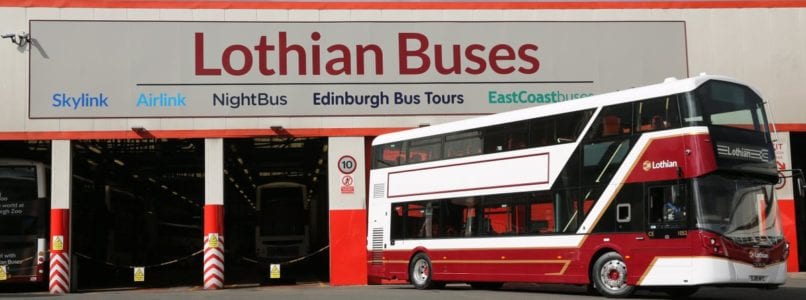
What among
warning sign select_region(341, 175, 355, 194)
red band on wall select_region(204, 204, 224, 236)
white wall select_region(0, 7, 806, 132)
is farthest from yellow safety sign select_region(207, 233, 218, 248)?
→ warning sign select_region(341, 175, 355, 194)

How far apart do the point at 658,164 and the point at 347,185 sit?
11204 millimetres

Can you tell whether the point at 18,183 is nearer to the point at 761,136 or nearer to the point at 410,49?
the point at 410,49

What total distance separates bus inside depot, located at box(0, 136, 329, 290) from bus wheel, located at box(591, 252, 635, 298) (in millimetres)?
11695

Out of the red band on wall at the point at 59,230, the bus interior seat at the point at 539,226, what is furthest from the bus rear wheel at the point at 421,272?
the red band on wall at the point at 59,230

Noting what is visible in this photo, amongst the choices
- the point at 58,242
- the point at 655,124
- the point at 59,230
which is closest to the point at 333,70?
the point at 59,230

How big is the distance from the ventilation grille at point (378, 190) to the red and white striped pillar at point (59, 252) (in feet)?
27.8

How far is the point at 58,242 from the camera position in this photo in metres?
23.5

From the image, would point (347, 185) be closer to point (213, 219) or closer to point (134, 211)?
point (213, 219)

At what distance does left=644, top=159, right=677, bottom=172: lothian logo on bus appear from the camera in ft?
49.5

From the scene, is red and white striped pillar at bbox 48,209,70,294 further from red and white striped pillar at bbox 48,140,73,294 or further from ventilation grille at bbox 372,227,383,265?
ventilation grille at bbox 372,227,383,265

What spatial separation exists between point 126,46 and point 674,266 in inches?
640

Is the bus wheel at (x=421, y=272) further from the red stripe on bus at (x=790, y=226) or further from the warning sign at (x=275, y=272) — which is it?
the red stripe on bus at (x=790, y=226)

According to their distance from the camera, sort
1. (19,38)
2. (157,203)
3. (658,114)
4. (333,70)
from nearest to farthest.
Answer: (658,114) → (19,38) → (333,70) → (157,203)

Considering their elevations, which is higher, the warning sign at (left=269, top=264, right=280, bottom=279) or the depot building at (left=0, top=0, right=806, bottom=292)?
the depot building at (left=0, top=0, right=806, bottom=292)
